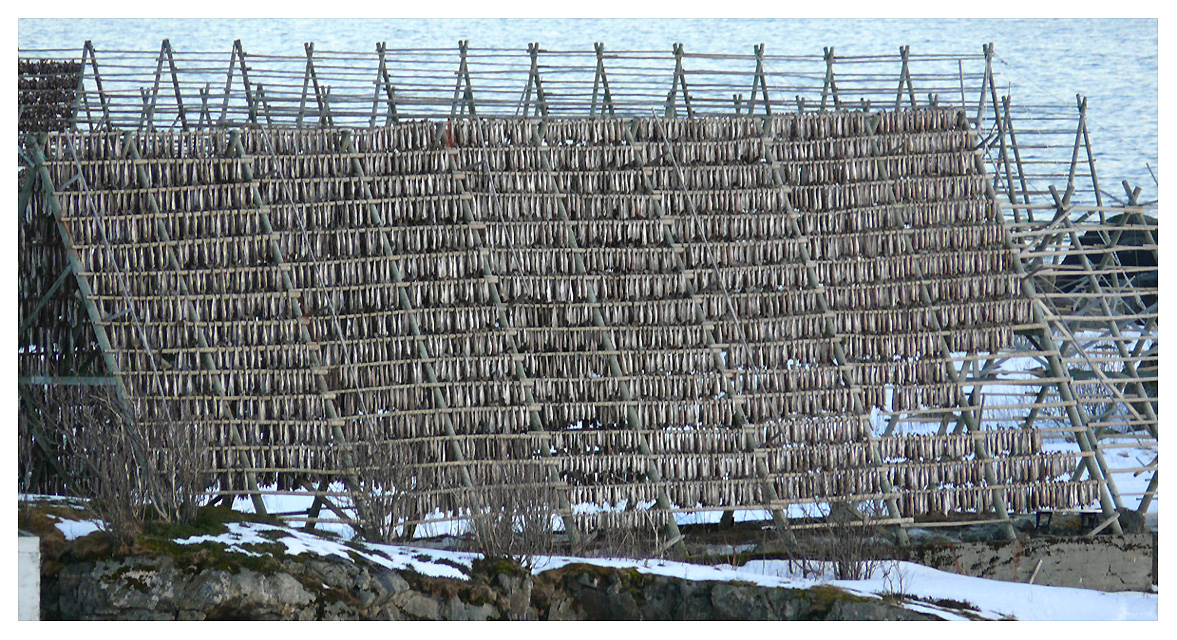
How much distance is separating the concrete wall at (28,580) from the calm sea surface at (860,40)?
6356 mm

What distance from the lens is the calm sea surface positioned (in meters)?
14.6

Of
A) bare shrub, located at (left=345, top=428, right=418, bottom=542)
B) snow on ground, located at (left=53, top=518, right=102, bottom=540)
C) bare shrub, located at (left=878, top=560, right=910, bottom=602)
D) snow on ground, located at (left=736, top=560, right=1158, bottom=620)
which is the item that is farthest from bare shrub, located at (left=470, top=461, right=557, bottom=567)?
snow on ground, located at (left=53, top=518, right=102, bottom=540)

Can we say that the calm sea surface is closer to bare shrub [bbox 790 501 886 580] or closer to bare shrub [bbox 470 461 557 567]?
bare shrub [bbox 790 501 886 580]

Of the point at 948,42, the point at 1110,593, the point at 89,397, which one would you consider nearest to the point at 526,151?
the point at 89,397

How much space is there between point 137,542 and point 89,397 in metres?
2.47

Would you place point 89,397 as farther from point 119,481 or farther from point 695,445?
point 695,445

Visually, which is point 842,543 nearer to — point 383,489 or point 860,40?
point 383,489

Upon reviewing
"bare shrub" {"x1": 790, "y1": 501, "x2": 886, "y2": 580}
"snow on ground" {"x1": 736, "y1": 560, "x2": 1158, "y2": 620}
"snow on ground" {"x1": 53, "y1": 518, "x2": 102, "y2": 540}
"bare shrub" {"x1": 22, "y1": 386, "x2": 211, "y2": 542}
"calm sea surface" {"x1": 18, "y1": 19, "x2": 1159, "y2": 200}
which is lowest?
"snow on ground" {"x1": 736, "y1": 560, "x2": 1158, "y2": 620}

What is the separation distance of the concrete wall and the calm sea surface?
20.9 ft

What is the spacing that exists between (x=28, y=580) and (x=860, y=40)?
64.0 feet

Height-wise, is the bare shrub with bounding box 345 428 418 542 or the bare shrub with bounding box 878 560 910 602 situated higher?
the bare shrub with bounding box 345 428 418 542

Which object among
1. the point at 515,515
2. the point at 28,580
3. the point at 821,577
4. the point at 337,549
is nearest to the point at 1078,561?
the point at 821,577

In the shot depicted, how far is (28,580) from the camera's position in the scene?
9.59 meters

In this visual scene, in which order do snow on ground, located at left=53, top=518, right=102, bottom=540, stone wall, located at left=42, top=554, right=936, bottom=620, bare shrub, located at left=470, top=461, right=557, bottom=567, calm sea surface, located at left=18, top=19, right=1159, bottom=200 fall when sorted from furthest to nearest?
1. calm sea surface, located at left=18, top=19, right=1159, bottom=200
2. bare shrub, located at left=470, top=461, right=557, bottom=567
3. snow on ground, located at left=53, top=518, right=102, bottom=540
4. stone wall, located at left=42, top=554, right=936, bottom=620
